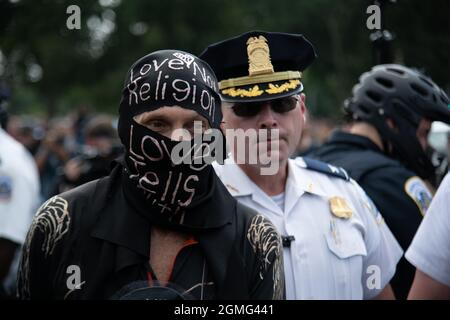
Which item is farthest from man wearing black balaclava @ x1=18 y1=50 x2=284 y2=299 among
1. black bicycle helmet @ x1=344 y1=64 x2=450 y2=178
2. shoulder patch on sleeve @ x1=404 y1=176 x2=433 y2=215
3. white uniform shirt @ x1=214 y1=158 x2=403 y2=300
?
black bicycle helmet @ x1=344 y1=64 x2=450 y2=178

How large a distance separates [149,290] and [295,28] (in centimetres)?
1428

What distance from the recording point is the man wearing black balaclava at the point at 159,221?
237 cm

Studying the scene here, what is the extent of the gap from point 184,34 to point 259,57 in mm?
14613

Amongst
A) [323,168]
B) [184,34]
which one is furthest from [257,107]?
[184,34]

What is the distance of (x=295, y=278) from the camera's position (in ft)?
10.8

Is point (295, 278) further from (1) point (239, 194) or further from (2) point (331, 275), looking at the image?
(1) point (239, 194)

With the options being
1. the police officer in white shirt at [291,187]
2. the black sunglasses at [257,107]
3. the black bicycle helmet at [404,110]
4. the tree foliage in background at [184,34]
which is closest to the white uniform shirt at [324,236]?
the police officer in white shirt at [291,187]

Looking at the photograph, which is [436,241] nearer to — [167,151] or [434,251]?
[434,251]

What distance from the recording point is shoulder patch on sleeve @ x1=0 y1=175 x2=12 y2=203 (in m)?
4.76

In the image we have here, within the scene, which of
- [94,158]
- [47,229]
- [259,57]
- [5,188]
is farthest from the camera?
[94,158]

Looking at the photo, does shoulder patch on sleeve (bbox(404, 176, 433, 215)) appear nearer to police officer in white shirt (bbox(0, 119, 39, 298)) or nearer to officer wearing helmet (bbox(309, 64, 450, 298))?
officer wearing helmet (bbox(309, 64, 450, 298))

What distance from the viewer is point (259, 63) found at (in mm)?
3508

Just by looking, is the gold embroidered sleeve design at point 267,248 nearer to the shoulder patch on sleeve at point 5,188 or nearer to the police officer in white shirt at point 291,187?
the police officer in white shirt at point 291,187

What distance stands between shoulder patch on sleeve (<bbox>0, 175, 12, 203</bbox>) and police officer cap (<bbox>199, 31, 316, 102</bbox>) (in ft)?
6.14
